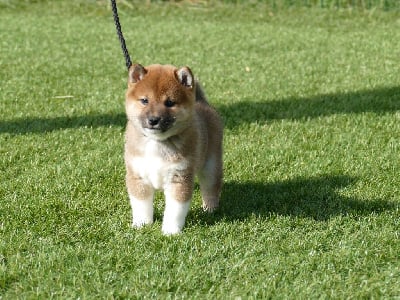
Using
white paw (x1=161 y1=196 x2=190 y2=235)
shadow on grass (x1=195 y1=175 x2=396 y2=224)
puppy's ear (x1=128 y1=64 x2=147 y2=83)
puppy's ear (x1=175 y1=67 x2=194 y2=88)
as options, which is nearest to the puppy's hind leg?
shadow on grass (x1=195 y1=175 x2=396 y2=224)

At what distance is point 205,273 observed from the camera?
154 inches

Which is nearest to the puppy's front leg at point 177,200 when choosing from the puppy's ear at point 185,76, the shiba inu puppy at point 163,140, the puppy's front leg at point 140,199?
the shiba inu puppy at point 163,140

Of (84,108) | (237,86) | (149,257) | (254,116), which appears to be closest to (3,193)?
(149,257)

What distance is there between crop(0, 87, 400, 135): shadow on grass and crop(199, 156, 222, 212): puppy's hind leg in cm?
235

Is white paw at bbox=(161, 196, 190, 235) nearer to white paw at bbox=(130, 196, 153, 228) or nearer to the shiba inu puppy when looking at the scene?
the shiba inu puppy

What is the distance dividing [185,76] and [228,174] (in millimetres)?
1754

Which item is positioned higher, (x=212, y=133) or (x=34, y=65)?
(x=212, y=133)

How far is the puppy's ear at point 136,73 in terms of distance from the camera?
4.11m

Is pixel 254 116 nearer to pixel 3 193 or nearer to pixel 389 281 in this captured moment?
pixel 3 193

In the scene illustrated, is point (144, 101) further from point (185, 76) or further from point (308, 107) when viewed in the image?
point (308, 107)

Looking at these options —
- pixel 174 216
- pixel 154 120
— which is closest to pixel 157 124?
pixel 154 120

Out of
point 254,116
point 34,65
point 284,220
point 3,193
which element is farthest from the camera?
point 34,65

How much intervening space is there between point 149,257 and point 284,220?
3.53 ft

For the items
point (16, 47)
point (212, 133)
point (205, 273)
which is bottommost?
point (16, 47)
